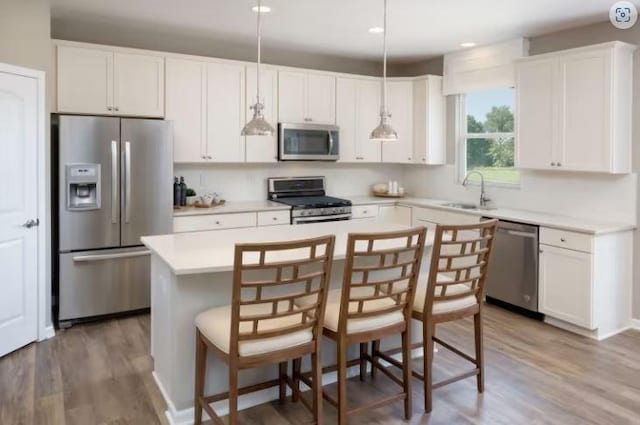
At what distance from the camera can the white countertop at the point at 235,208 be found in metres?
4.58

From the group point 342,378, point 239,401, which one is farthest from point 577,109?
point 239,401

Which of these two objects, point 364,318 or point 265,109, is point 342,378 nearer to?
point 364,318

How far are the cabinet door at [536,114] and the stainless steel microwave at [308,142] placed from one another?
76.1 inches

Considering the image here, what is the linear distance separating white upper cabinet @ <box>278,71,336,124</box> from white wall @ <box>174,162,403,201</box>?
62cm

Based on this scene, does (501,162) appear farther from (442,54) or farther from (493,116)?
(442,54)

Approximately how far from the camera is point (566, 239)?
13.0 ft

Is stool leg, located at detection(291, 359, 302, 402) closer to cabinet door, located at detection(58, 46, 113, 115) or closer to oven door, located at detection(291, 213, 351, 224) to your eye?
oven door, located at detection(291, 213, 351, 224)

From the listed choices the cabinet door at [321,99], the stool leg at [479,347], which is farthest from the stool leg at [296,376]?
the cabinet door at [321,99]

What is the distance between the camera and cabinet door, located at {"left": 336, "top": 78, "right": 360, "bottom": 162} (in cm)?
562

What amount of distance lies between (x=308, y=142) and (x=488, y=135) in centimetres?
197

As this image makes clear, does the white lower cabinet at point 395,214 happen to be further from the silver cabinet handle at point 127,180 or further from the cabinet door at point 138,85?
the silver cabinet handle at point 127,180

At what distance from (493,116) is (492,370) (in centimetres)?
300

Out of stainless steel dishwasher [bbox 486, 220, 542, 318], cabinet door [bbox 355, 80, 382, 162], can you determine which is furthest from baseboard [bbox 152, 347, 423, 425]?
cabinet door [bbox 355, 80, 382, 162]

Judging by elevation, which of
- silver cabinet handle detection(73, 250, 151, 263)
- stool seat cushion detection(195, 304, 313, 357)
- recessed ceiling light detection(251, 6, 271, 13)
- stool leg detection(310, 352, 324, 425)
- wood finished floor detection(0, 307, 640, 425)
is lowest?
wood finished floor detection(0, 307, 640, 425)
